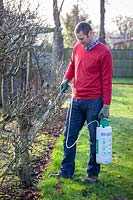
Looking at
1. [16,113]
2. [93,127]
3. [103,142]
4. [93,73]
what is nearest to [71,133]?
[93,127]

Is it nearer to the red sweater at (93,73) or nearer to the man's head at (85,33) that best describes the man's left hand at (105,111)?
the red sweater at (93,73)

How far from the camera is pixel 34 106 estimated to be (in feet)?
16.9

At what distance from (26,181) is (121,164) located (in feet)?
5.39

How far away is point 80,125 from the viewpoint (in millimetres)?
5039

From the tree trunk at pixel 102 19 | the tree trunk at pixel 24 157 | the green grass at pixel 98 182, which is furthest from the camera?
the tree trunk at pixel 102 19

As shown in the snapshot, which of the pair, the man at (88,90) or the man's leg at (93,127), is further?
the man's leg at (93,127)

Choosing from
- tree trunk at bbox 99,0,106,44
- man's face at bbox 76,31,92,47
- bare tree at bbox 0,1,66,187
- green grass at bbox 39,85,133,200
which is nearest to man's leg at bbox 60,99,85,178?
green grass at bbox 39,85,133,200

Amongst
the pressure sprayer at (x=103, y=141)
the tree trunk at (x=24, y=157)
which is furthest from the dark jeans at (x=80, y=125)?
the tree trunk at (x=24, y=157)

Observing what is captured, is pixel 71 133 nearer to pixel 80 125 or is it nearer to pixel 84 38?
pixel 80 125

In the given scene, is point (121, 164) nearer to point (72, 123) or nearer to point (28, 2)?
point (72, 123)

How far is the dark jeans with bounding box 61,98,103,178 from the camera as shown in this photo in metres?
4.80

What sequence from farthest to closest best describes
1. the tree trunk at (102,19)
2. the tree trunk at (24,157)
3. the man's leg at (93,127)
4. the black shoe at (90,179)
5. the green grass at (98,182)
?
the tree trunk at (102,19), the black shoe at (90,179), the man's leg at (93,127), the green grass at (98,182), the tree trunk at (24,157)

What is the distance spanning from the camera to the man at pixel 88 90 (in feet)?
15.3

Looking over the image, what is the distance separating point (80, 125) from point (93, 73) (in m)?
0.72
